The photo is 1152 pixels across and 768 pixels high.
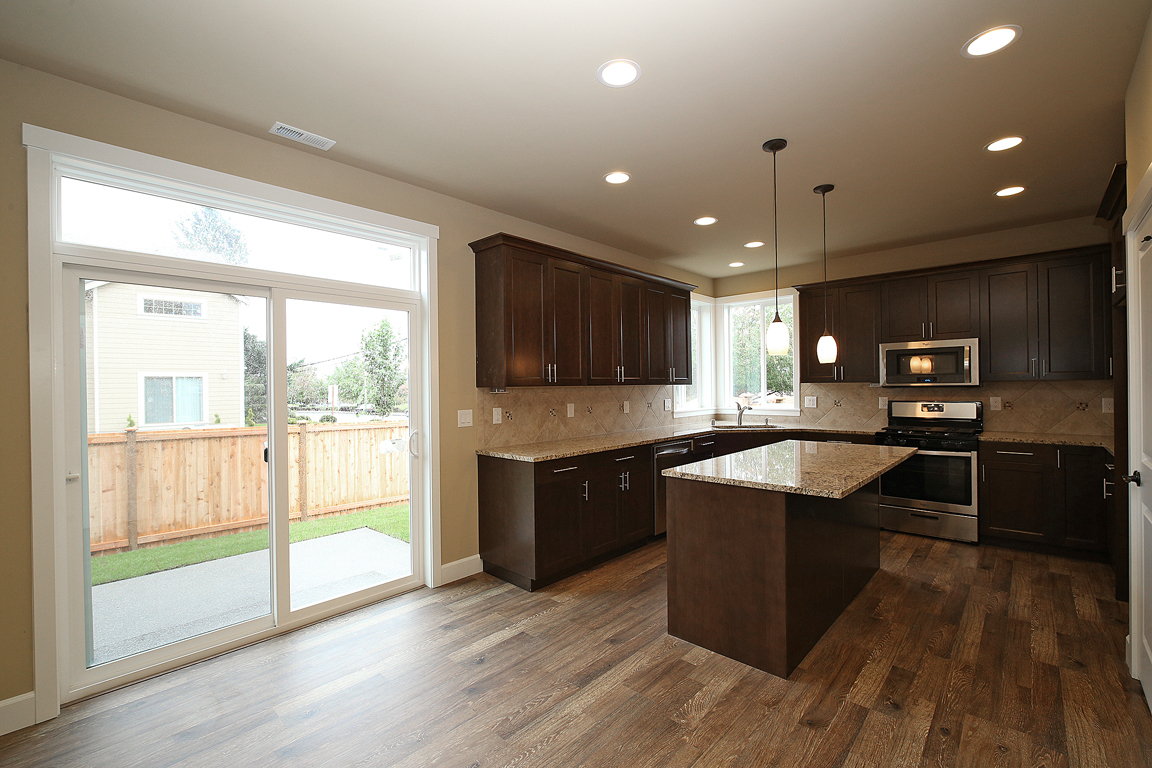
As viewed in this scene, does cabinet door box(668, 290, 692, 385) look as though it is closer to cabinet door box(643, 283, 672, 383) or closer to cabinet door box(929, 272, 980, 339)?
cabinet door box(643, 283, 672, 383)

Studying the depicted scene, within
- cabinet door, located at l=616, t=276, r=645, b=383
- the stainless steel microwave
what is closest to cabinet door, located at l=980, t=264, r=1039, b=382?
the stainless steel microwave

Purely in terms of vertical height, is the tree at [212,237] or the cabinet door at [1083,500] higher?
the tree at [212,237]

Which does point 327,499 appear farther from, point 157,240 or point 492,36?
point 492,36

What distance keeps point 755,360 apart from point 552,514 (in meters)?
3.85

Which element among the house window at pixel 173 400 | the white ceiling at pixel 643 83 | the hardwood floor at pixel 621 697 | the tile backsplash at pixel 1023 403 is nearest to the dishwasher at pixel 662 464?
the hardwood floor at pixel 621 697

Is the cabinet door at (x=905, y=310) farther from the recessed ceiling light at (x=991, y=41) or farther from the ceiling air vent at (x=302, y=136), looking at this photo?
the ceiling air vent at (x=302, y=136)

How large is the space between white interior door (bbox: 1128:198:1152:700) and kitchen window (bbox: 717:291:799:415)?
3.54 m

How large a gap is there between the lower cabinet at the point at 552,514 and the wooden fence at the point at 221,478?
0.67m

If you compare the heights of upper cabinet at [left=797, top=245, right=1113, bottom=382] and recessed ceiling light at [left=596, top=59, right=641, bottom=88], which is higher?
recessed ceiling light at [left=596, top=59, right=641, bottom=88]

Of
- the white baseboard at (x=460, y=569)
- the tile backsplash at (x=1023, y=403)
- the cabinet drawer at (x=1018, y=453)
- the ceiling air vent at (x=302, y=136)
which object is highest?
the ceiling air vent at (x=302, y=136)

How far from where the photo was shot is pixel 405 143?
9.62ft

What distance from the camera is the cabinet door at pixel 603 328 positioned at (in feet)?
14.4

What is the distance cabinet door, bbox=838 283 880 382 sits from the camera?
5.13 metres

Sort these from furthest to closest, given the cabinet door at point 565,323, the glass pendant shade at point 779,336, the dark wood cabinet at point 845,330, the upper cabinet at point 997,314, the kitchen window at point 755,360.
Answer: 1. the kitchen window at point 755,360
2. the dark wood cabinet at point 845,330
3. the upper cabinet at point 997,314
4. the cabinet door at point 565,323
5. the glass pendant shade at point 779,336
